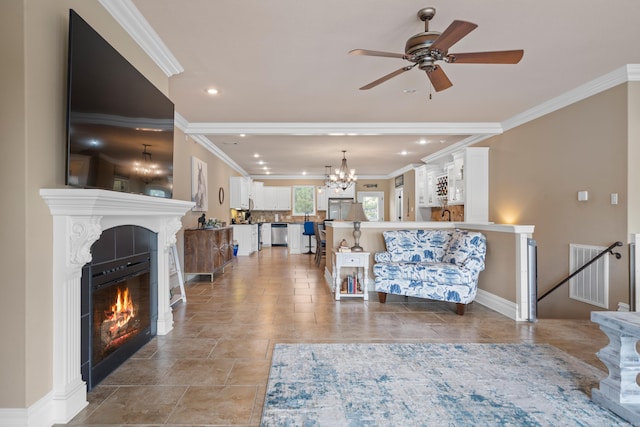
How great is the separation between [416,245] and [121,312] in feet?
11.5

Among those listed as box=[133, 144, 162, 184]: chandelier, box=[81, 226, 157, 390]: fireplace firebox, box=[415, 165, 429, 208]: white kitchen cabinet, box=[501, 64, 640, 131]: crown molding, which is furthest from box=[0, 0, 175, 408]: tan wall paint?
box=[415, 165, 429, 208]: white kitchen cabinet

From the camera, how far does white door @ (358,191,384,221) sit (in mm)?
12094

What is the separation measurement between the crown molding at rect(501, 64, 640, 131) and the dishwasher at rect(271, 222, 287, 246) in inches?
314

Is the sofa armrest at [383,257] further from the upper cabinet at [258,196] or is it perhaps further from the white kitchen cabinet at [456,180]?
the upper cabinet at [258,196]

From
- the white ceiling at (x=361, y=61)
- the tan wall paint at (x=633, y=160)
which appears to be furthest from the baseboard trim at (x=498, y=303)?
the white ceiling at (x=361, y=61)

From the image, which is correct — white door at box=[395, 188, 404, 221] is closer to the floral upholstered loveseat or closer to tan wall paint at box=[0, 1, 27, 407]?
the floral upholstered loveseat

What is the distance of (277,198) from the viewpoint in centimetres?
1168

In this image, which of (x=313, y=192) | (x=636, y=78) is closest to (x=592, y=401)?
(x=636, y=78)

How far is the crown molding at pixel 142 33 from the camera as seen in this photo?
2.36 metres

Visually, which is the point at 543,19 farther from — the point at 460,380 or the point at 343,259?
the point at 343,259

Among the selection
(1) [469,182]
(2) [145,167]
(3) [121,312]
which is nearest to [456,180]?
(1) [469,182]

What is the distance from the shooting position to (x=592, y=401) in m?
2.05

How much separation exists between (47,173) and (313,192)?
33.1 ft

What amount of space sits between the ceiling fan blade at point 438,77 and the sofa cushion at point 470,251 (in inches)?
81.9
